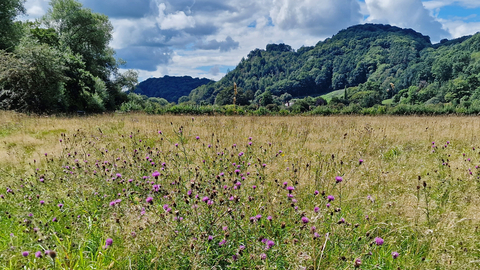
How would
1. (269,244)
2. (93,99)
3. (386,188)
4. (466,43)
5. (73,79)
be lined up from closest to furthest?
1. (269,244)
2. (386,188)
3. (73,79)
4. (93,99)
5. (466,43)

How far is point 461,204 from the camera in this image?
10.2 feet

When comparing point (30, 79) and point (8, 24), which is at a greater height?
point (8, 24)

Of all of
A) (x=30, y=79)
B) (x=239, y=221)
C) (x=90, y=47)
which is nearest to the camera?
(x=239, y=221)

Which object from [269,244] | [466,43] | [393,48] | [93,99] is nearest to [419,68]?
[466,43]

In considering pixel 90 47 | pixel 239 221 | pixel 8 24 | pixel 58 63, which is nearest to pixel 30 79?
pixel 58 63

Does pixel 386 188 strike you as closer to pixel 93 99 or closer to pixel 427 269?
pixel 427 269

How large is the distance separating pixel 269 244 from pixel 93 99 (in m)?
27.0

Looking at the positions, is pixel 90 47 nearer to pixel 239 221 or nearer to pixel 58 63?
pixel 58 63

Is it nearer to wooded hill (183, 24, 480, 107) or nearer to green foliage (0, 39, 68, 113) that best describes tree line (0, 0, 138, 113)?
green foliage (0, 39, 68, 113)

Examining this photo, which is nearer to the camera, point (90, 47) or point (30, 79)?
point (30, 79)

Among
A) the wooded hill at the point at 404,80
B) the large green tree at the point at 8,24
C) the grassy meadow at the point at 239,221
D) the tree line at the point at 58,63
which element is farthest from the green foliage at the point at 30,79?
the wooded hill at the point at 404,80

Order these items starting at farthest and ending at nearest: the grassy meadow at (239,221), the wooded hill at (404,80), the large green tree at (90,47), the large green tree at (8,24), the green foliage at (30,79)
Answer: the wooded hill at (404,80) → the large green tree at (90,47) → the large green tree at (8,24) → the green foliage at (30,79) → the grassy meadow at (239,221)

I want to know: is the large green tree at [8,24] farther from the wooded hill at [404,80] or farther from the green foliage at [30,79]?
the wooded hill at [404,80]

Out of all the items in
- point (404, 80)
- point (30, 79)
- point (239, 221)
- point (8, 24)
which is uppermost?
point (404, 80)
